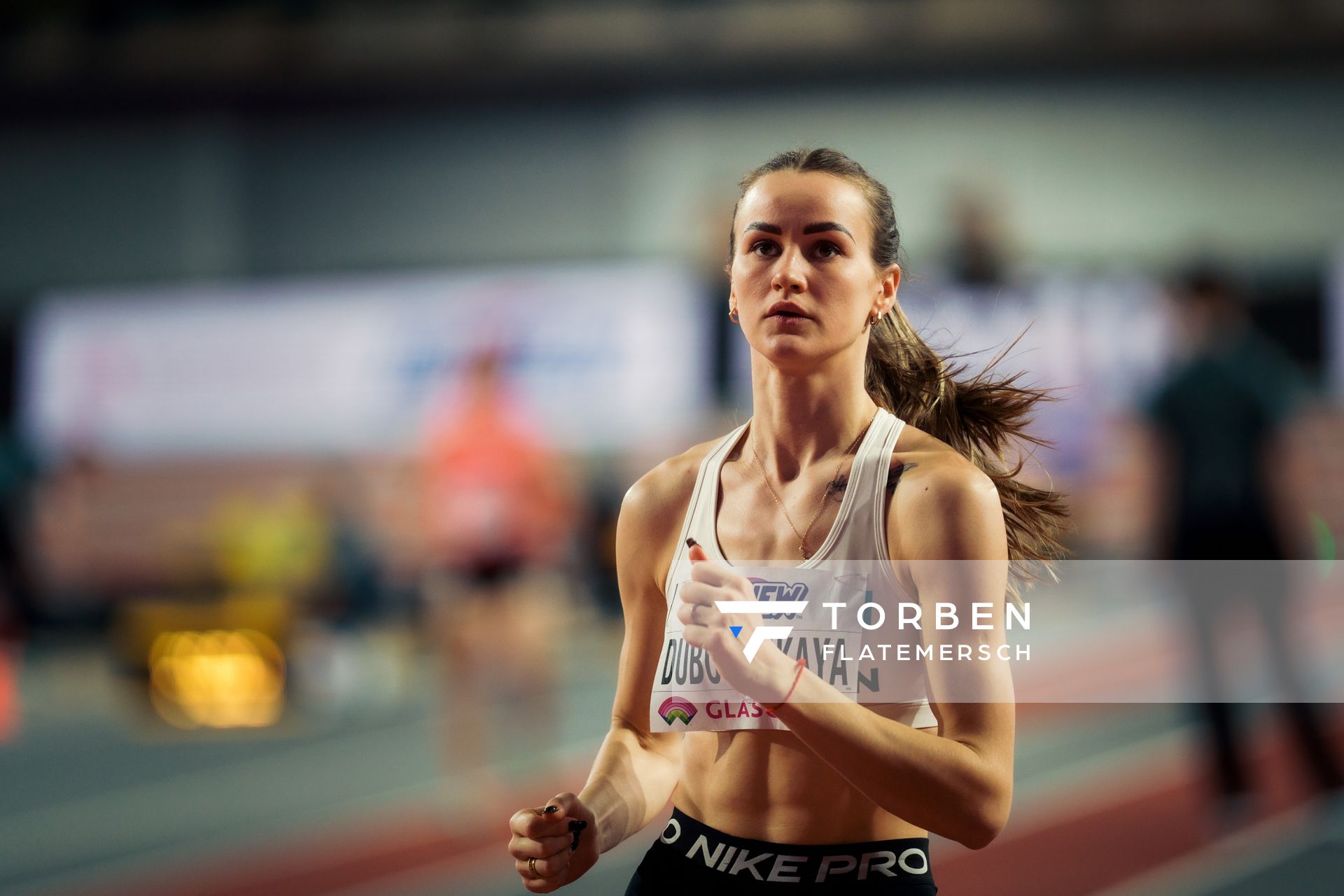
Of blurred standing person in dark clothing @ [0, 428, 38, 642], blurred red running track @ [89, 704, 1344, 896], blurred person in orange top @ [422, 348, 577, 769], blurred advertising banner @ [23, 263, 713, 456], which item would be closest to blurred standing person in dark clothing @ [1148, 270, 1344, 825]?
blurred red running track @ [89, 704, 1344, 896]

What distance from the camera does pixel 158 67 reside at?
1101 centimetres

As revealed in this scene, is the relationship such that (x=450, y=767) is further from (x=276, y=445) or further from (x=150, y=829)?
(x=276, y=445)

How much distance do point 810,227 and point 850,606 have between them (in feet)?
0.53

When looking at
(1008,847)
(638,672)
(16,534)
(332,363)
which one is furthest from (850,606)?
(16,534)

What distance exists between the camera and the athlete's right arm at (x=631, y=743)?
0.60 metres

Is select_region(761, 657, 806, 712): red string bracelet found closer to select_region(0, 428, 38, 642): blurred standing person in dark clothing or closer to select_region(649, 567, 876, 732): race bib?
select_region(649, 567, 876, 732): race bib

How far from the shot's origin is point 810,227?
56 centimetres

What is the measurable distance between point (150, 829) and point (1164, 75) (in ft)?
29.5

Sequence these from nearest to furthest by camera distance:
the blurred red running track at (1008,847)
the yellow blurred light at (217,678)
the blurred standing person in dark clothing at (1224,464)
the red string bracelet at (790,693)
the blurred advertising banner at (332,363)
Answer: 1. the red string bracelet at (790,693)
2. the blurred standing person in dark clothing at (1224,464)
3. the blurred red running track at (1008,847)
4. the yellow blurred light at (217,678)
5. the blurred advertising banner at (332,363)

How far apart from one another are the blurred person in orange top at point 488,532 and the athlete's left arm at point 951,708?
3.93ft

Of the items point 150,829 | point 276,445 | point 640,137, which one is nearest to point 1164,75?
point 640,137

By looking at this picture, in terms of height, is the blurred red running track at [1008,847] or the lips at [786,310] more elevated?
the lips at [786,310]

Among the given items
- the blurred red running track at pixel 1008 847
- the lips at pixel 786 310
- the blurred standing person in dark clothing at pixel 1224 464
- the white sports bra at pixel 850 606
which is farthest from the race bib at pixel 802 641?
the blurred red running track at pixel 1008 847

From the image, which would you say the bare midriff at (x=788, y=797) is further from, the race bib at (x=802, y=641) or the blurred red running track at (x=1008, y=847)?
the blurred red running track at (x=1008, y=847)
